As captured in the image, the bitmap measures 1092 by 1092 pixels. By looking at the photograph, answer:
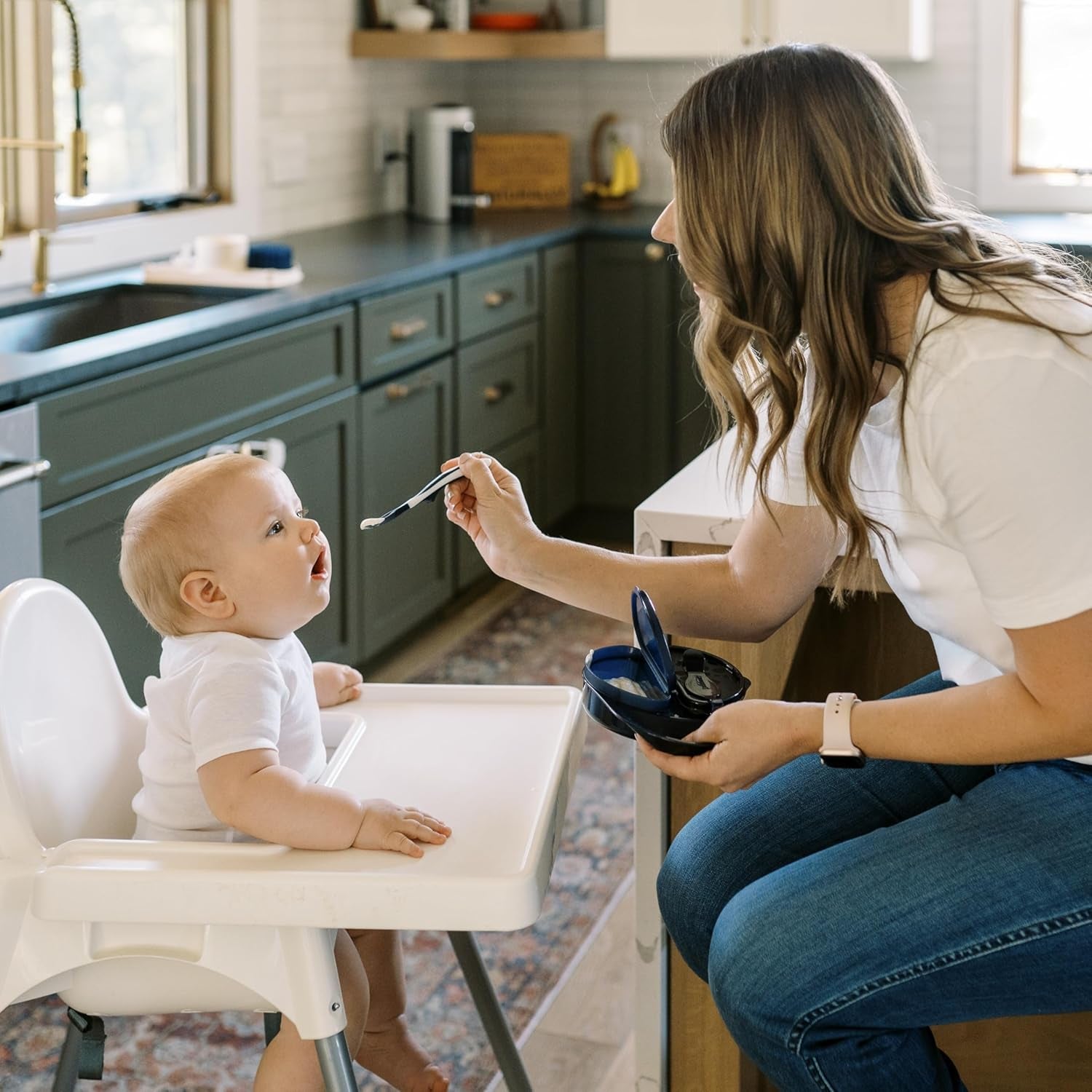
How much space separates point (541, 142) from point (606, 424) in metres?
0.99

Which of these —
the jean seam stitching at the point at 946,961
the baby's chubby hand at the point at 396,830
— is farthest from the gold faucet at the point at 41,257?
the jean seam stitching at the point at 946,961

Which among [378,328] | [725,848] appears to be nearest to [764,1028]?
[725,848]

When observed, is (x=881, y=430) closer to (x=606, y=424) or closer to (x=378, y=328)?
(x=378, y=328)

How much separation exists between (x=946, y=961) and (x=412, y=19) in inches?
150

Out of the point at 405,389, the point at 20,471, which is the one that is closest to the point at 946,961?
the point at 20,471

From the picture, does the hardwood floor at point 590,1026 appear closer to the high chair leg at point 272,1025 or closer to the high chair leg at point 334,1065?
the high chair leg at point 272,1025

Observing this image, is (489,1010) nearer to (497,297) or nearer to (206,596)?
(206,596)

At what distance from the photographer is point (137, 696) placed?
2584mm

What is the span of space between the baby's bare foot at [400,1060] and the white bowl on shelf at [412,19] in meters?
3.50

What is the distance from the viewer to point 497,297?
3.98m

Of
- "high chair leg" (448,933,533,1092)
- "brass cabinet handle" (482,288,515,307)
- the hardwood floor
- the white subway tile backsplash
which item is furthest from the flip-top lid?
the white subway tile backsplash

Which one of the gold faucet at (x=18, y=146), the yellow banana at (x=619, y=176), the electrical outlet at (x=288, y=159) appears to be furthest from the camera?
the yellow banana at (x=619, y=176)

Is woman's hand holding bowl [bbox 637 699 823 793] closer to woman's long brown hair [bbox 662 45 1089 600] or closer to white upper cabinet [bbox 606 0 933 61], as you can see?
woman's long brown hair [bbox 662 45 1089 600]

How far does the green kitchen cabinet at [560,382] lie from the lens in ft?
14.3
